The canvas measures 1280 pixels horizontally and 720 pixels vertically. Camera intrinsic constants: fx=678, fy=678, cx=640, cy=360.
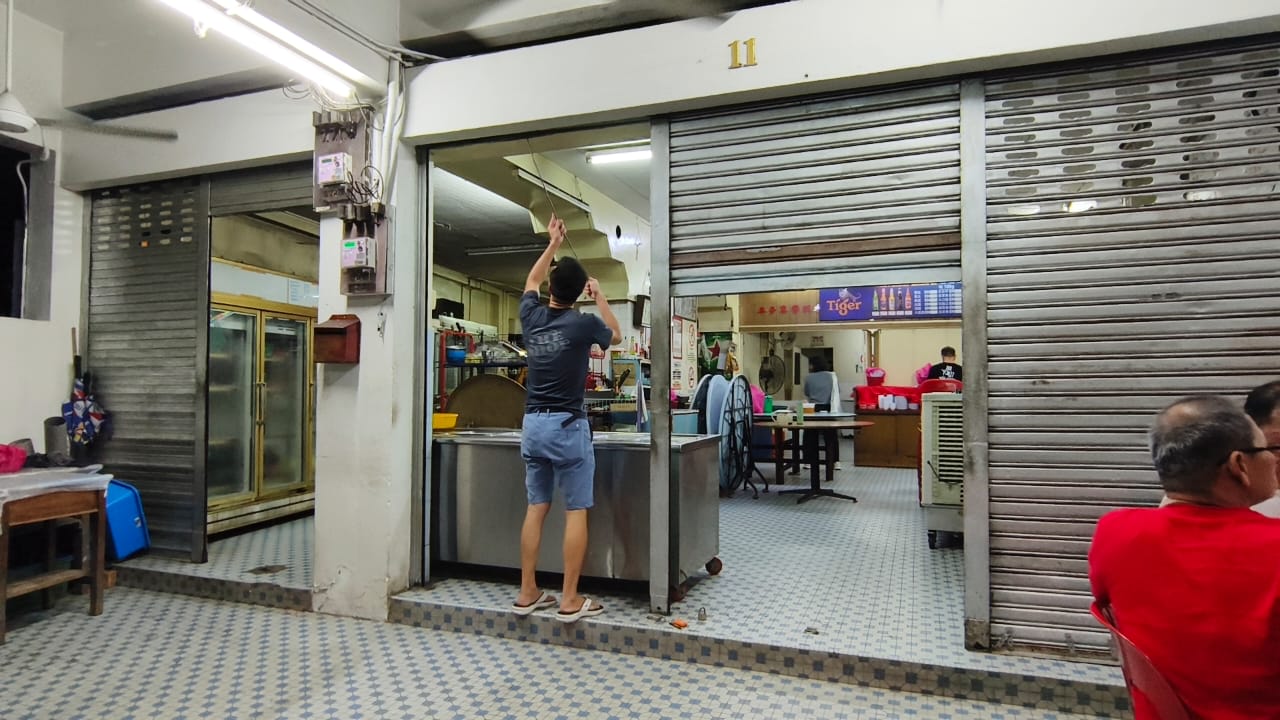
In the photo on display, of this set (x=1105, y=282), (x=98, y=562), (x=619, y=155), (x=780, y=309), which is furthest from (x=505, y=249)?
(x=1105, y=282)

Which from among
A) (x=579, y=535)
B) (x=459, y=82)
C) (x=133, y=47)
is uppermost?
(x=133, y=47)

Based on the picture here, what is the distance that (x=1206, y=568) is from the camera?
1291mm

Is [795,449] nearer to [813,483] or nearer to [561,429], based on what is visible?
[813,483]

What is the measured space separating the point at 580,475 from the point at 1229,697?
2.47 meters

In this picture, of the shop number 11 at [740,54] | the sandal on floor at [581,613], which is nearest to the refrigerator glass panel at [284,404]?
the sandal on floor at [581,613]

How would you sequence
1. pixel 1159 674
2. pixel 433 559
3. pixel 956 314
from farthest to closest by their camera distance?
1. pixel 956 314
2. pixel 433 559
3. pixel 1159 674

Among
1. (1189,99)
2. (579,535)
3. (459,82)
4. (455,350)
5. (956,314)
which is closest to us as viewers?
(1189,99)

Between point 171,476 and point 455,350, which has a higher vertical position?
point 455,350

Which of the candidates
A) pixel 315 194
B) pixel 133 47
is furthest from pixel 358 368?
pixel 133 47

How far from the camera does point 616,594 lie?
3631mm

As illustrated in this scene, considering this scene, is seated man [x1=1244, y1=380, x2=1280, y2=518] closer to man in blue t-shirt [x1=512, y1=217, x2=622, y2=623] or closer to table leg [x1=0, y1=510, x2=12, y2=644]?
man in blue t-shirt [x1=512, y1=217, x2=622, y2=623]

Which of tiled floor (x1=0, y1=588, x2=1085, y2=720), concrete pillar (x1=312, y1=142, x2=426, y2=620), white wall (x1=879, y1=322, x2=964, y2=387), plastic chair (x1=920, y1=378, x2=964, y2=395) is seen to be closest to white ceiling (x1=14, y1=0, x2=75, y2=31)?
concrete pillar (x1=312, y1=142, x2=426, y2=620)

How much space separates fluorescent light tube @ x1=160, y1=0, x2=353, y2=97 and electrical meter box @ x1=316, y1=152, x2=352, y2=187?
0.33 meters

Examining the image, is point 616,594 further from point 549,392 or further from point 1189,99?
point 1189,99
